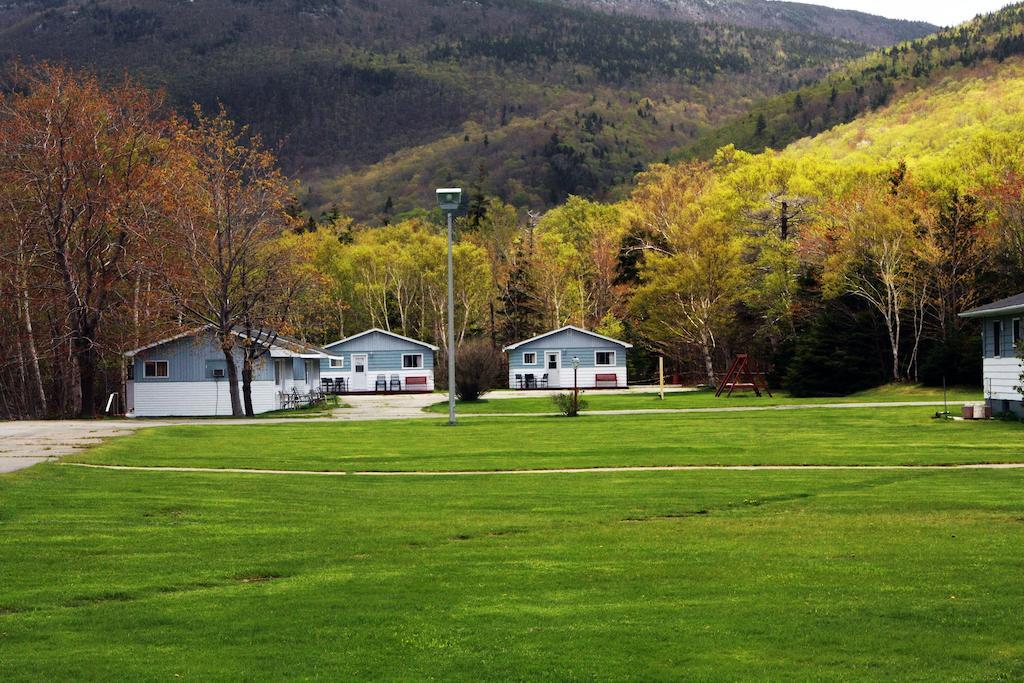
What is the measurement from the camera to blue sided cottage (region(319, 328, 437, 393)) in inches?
3337

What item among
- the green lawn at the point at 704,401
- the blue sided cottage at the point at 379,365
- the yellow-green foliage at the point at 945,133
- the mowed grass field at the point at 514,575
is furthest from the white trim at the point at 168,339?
the yellow-green foliage at the point at 945,133

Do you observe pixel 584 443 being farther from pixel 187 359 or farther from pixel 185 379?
pixel 187 359

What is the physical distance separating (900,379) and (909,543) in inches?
1866

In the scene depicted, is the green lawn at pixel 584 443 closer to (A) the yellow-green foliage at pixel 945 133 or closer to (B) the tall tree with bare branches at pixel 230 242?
(B) the tall tree with bare branches at pixel 230 242

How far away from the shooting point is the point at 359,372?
85.0 metres

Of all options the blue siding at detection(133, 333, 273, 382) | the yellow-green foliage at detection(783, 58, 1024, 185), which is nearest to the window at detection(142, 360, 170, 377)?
the blue siding at detection(133, 333, 273, 382)

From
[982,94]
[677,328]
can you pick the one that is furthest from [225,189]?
[982,94]

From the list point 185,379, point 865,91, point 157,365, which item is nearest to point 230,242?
point 185,379

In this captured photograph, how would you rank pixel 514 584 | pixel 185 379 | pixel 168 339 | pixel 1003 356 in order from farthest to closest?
pixel 185 379 → pixel 168 339 → pixel 1003 356 → pixel 514 584

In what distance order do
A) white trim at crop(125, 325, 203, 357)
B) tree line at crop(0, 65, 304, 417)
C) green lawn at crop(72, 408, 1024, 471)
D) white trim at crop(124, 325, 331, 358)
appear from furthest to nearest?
white trim at crop(125, 325, 203, 357), white trim at crop(124, 325, 331, 358), tree line at crop(0, 65, 304, 417), green lawn at crop(72, 408, 1024, 471)

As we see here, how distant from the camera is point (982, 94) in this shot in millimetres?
136625

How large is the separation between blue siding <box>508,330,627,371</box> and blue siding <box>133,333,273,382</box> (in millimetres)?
31284

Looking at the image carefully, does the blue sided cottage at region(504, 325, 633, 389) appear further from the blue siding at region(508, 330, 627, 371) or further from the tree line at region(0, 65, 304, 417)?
the tree line at region(0, 65, 304, 417)

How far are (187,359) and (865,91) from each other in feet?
489
